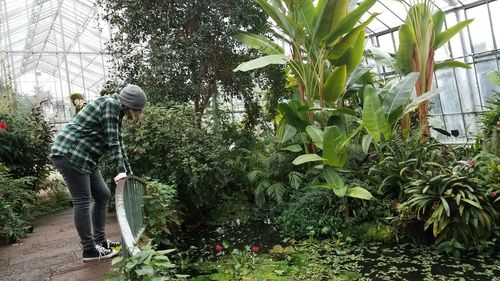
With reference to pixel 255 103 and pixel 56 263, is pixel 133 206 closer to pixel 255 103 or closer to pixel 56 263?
pixel 56 263

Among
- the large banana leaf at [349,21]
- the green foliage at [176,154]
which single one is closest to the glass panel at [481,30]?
the large banana leaf at [349,21]

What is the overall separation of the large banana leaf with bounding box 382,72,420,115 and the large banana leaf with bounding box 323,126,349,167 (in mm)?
844

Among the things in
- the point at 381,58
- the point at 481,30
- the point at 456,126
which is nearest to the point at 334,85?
the point at 381,58

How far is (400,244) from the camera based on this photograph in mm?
4148

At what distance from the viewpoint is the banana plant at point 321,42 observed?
484 centimetres

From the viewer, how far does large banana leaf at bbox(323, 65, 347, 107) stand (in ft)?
15.9

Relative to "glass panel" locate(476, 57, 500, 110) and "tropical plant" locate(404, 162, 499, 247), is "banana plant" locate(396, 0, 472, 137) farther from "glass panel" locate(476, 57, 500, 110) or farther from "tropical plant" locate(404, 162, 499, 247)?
"glass panel" locate(476, 57, 500, 110)

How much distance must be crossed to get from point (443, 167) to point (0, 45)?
18.0m

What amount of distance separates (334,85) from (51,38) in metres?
18.8

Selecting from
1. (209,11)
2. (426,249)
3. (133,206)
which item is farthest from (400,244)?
(209,11)

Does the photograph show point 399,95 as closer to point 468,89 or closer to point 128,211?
point 128,211

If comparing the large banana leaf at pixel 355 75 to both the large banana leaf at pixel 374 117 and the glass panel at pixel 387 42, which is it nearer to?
the large banana leaf at pixel 374 117

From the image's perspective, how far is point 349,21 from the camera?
483 cm

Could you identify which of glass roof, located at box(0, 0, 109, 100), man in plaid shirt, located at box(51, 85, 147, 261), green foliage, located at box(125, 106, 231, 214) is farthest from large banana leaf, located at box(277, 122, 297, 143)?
glass roof, located at box(0, 0, 109, 100)
